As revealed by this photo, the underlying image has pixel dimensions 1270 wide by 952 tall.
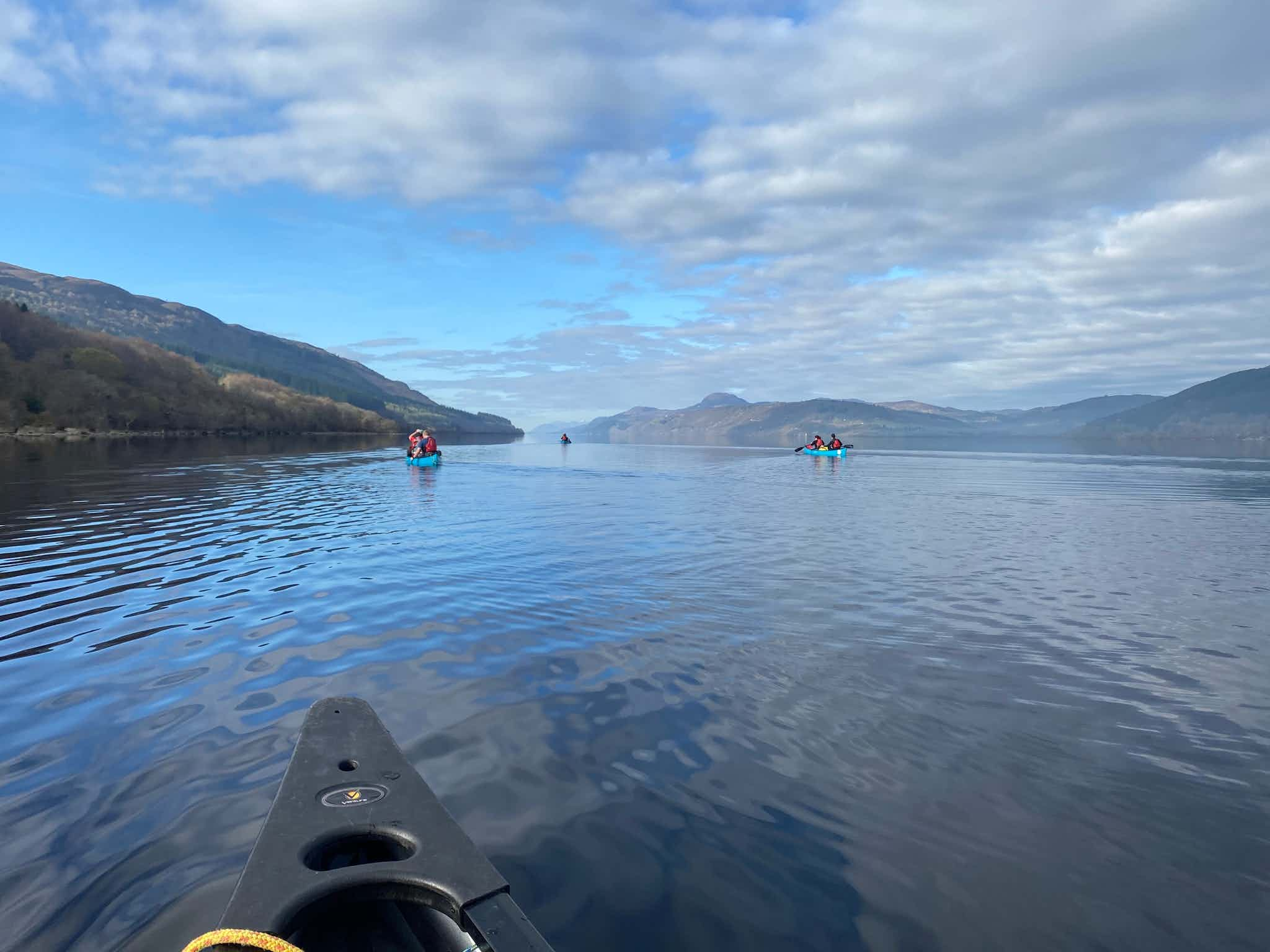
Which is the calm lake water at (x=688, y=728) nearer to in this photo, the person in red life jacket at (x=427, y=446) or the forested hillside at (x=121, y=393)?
the person in red life jacket at (x=427, y=446)

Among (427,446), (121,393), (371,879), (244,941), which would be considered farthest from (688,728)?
(121,393)

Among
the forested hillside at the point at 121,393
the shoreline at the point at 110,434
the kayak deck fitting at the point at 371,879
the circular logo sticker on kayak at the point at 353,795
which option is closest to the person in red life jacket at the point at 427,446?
the circular logo sticker on kayak at the point at 353,795

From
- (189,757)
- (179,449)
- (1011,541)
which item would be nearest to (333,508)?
(189,757)

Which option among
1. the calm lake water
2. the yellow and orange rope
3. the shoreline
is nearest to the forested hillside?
the shoreline

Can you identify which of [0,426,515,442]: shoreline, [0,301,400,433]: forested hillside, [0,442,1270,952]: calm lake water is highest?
[0,301,400,433]: forested hillside

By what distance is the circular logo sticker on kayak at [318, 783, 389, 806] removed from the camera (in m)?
5.04

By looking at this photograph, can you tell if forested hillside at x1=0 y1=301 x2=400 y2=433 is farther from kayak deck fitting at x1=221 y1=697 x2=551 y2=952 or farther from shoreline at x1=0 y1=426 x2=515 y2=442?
kayak deck fitting at x1=221 y1=697 x2=551 y2=952

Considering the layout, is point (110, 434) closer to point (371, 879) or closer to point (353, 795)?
point (353, 795)

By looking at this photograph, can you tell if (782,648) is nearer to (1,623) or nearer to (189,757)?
(189,757)

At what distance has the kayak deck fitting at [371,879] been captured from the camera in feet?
12.4

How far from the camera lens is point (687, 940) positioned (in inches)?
187

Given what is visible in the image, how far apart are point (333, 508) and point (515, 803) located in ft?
82.6

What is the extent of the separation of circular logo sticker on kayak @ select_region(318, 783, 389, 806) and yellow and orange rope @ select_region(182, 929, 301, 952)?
5.25ft

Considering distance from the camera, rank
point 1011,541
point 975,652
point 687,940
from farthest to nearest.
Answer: point 1011,541 < point 975,652 < point 687,940
